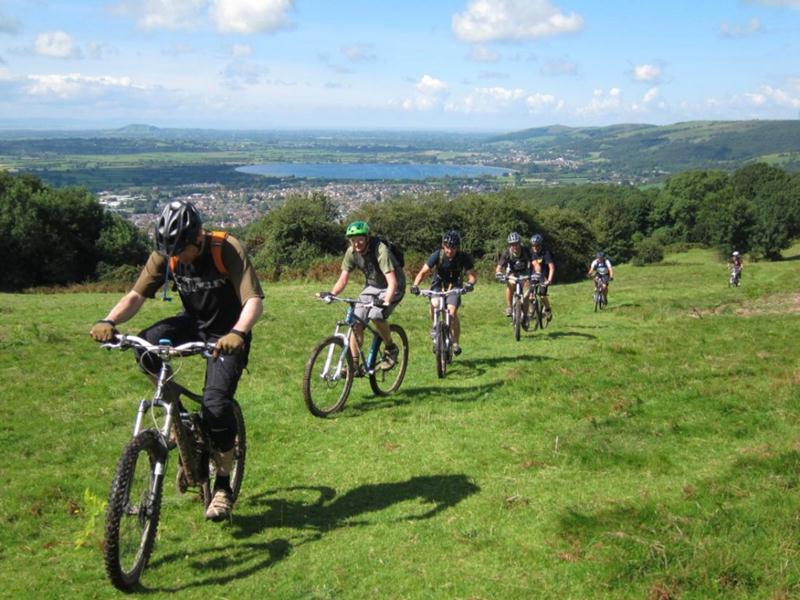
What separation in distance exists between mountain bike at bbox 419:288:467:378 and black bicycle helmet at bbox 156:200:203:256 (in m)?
7.03

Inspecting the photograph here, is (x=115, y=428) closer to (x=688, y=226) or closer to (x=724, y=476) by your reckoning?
(x=724, y=476)

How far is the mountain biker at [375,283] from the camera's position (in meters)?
10.1

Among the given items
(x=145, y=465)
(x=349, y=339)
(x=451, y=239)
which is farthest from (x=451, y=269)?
(x=145, y=465)

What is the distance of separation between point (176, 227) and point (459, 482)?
400 cm

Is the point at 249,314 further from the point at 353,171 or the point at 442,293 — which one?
the point at 353,171

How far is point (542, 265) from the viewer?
734 inches

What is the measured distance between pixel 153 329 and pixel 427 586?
3.19 m

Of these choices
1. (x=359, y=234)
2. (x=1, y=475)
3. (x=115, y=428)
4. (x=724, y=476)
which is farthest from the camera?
(x=359, y=234)

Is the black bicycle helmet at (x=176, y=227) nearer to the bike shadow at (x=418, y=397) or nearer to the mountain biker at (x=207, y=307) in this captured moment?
the mountain biker at (x=207, y=307)

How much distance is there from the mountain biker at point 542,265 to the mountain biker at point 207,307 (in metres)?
12.7

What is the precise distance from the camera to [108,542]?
4793mm

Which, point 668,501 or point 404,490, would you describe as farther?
point 404,490

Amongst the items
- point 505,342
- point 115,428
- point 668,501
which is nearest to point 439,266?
point 505,342

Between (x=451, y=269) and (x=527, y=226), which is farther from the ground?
(x=451, y=269)
